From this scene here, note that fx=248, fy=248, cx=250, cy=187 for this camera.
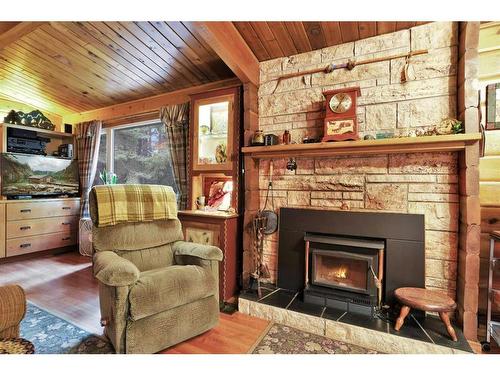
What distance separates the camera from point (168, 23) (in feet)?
6.93

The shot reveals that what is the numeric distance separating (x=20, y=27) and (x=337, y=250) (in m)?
3.18

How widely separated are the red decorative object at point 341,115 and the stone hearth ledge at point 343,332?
4.57ft

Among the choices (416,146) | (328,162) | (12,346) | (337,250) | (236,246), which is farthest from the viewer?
(236,246)

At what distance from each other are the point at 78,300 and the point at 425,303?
9.27 ft

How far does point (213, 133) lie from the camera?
2641 millimetres

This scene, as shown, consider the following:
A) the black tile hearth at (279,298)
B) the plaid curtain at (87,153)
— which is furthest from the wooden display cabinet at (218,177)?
the plaid curtain at (87,153)

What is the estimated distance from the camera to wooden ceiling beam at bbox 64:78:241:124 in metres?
2.92

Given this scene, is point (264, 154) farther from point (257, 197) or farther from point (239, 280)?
point (239, 280)

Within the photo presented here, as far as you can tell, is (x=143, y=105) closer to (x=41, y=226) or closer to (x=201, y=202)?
(x=201, y=202)

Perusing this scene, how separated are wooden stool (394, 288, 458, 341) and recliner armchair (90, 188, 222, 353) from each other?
50.5 inches

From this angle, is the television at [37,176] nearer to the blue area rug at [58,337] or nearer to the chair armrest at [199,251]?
the blue area rug at [58,337]

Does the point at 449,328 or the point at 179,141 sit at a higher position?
the point at 179,141

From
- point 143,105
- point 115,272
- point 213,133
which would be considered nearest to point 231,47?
point 213,133

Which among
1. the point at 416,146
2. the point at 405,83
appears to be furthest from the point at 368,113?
the point at 416,146
